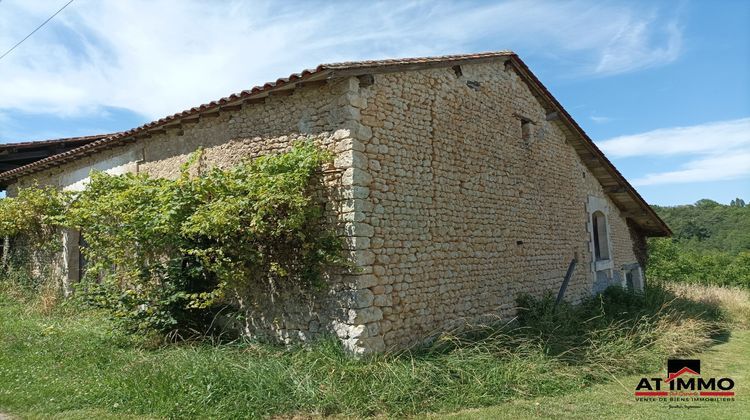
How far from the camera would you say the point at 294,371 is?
528 centimetres

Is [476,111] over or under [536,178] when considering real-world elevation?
over

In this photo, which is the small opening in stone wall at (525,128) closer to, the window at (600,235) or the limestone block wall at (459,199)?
the limestone block wall at (459,199)

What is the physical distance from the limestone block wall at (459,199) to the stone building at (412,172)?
0.02m

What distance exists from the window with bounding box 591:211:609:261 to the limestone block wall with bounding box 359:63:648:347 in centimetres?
287

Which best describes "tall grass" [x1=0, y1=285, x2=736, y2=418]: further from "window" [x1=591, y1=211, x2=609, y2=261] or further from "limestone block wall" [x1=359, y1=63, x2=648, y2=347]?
"window" [x1=591, y1=211, x2=609, y2=261]

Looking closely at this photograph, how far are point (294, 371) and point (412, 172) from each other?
3.13 metres

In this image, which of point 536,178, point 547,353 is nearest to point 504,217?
point 536,178

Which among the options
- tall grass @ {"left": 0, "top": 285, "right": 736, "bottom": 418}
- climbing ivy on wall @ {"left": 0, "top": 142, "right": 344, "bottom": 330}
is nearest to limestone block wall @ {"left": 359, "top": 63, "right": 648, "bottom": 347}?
tall grass @ {"left": 0, "top": 285, "right": 736, "bottom": 418}

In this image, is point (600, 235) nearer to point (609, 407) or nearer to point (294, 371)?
point (609, 407)

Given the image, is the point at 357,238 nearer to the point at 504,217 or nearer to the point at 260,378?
the point at 260,378

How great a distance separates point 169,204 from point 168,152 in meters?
2.64

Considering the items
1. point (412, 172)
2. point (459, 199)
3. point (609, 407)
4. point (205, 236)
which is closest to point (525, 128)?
point (459, 199)

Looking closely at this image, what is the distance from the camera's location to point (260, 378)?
511cm

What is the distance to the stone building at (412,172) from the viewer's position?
6141 millimetres
